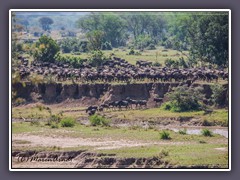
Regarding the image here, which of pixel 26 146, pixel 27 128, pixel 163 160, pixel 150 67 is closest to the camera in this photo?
pixel 163 160

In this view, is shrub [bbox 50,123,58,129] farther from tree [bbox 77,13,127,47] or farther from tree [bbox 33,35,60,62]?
tree [bbox 77,13,127,47]

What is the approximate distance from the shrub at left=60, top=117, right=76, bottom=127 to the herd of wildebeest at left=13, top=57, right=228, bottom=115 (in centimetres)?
99

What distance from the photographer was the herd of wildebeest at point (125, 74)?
756 inches

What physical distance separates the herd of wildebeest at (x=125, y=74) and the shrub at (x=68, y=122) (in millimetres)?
991

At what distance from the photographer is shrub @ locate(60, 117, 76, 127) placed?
56.0 feet

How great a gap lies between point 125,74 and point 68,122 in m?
4.53

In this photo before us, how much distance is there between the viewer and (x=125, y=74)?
69.7ft

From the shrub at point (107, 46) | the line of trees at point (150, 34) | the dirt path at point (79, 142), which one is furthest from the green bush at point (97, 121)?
the shrub at point (107, 46)

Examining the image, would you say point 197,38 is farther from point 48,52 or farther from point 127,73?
point 48,52

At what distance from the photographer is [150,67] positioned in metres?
21.0

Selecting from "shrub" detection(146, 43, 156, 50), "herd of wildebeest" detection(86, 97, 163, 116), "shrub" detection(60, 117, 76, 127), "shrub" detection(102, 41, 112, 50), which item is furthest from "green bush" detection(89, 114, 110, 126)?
"shrub" detection(146, 43, 156, 50)
